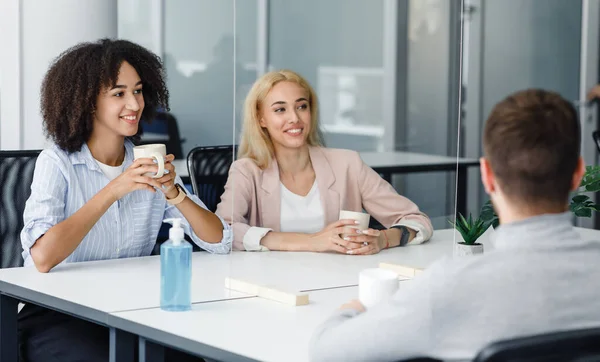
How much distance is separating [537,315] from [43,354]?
1371 mm

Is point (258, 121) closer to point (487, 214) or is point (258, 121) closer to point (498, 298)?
point (487, 214)

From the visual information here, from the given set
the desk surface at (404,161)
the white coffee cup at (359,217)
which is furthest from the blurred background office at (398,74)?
the white coffee cup at (359,217)

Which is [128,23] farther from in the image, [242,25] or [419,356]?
[419,356]

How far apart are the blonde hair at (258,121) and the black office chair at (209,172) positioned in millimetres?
372

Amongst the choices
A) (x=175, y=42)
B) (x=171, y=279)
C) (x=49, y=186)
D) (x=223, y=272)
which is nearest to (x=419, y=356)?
(x=171, y=279)

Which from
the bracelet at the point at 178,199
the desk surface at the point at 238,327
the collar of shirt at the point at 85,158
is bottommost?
the desk surface at the point at 238,327

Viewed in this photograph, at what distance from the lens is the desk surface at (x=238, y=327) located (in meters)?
1.67

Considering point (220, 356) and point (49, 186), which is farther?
point (49, 186)

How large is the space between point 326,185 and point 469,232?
39 cm

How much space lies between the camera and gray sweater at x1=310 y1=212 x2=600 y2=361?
1284mm

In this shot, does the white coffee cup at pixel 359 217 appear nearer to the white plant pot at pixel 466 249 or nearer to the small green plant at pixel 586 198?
the white plant pot at pixel 466 249

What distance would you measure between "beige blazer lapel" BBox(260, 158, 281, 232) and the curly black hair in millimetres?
501

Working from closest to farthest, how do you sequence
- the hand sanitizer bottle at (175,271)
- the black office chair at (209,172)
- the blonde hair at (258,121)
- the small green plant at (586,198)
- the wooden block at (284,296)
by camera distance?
1. the hand sanitizer bottle at (175,271)
2. the wooden block at (284,296)
3. the blonde hair at (258,121)
4. the black office chair at (209,172)
5. the small green plant at (586,198)

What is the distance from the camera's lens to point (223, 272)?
2.39 meters
